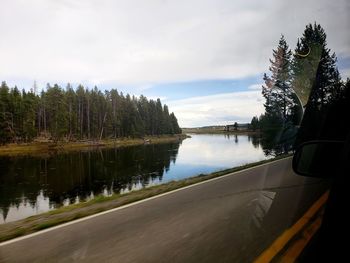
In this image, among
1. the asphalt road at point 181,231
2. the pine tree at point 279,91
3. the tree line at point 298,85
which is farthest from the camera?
the pine tree at point 279,91

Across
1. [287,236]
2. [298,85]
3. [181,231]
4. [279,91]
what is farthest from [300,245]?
[279,91]

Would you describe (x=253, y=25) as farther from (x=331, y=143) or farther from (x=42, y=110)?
(x=42, y=110)

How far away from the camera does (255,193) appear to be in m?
8.54

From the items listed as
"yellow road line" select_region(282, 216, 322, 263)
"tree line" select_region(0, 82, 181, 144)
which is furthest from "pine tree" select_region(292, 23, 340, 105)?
"tree line" select_region(0, 82, 181, 144)

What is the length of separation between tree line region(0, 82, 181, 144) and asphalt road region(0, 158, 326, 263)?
6704cm

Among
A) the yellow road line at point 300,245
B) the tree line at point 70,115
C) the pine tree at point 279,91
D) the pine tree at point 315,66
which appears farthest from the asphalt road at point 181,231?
the tree line at point 70,115

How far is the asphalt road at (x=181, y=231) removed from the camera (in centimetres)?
464

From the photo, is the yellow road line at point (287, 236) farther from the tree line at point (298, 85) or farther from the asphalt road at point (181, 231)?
the tree line at point (298, 85)

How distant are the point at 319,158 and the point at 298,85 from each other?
5.26 m

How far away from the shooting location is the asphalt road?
4.64m

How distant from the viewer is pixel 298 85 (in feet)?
24.5

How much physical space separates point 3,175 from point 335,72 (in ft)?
100

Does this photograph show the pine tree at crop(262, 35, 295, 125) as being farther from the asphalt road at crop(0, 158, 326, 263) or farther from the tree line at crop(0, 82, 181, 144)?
the tree line at crop(0, 82, 181, 144)

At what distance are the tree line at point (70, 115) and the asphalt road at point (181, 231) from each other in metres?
67.0
